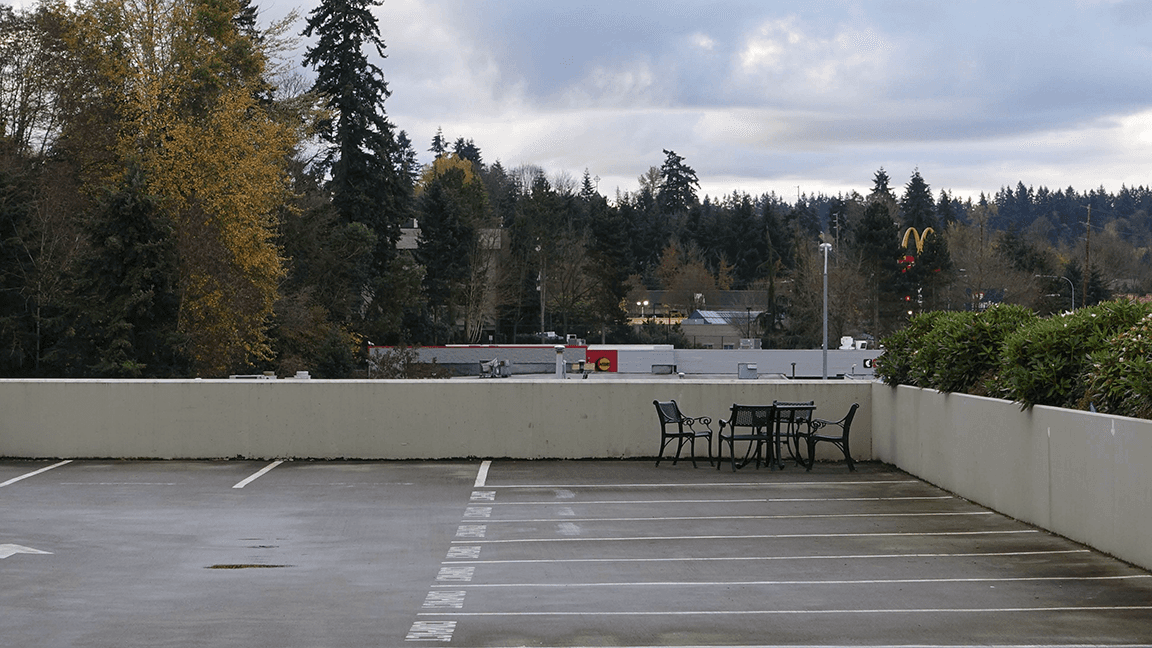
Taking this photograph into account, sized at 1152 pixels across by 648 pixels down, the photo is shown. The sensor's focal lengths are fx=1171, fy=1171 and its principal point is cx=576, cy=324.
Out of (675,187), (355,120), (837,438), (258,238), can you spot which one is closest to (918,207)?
(675,187)

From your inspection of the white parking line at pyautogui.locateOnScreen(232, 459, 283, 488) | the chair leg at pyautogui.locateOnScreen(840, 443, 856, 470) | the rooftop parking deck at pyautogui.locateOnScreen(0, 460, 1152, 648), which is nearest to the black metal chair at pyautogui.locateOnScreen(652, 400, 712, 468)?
the rooftop parking deck at pyautogui.locateOnScreen(0, 460, 1152, 648)

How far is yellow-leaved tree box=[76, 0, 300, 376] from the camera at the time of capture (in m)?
40.6

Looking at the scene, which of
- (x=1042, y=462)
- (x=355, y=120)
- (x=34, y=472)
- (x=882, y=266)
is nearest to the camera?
(x=1042, y=462)

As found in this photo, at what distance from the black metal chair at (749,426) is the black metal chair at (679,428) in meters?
0.26

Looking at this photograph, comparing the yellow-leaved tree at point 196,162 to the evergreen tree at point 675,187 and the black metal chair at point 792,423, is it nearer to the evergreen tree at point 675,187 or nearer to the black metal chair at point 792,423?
the black metal chair at point 792,423

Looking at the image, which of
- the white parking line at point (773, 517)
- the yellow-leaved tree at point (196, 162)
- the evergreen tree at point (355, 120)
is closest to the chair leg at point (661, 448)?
the white parking line at point (773, 517)

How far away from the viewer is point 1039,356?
13.2 metres

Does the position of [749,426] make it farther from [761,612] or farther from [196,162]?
[196,162]

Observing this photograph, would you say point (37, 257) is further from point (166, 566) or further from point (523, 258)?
point (523, 258)

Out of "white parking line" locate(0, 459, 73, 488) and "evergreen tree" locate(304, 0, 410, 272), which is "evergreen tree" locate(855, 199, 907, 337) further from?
"white parking line" locate(0, 459, 73, 488)

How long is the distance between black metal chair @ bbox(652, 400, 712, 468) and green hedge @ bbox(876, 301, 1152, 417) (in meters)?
3.04

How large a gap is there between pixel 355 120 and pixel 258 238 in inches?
980

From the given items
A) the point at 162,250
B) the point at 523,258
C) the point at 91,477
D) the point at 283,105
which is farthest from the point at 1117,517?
the point at 523,258

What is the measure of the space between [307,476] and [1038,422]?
10.0m
